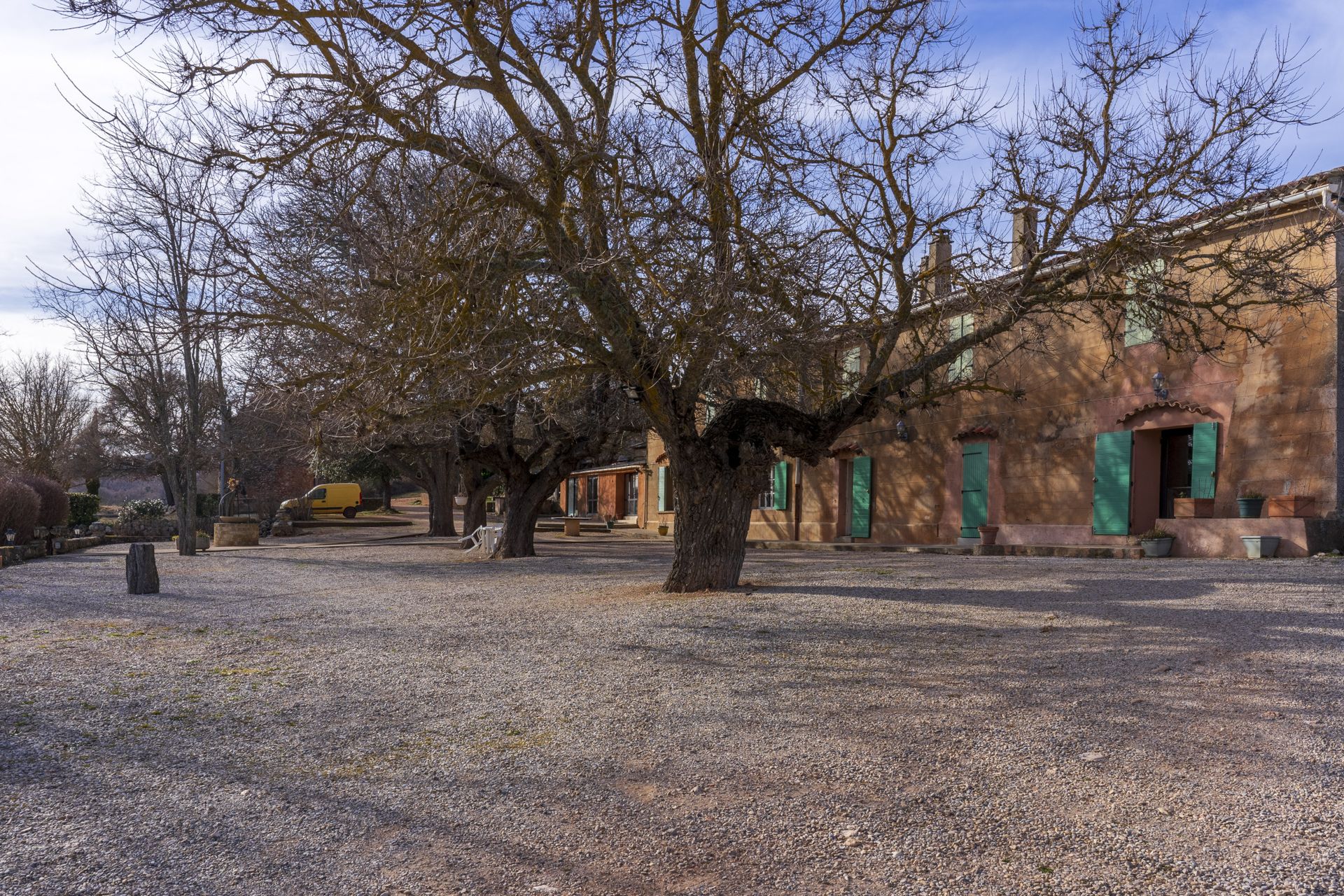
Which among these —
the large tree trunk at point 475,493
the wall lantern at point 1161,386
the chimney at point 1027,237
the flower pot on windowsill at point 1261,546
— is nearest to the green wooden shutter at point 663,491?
the large tree trunk at point 475,493

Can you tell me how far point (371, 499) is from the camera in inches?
1977

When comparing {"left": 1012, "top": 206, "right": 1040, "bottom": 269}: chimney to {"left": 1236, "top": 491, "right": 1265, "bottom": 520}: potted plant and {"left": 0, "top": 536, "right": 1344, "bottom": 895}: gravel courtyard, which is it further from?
{"left": 1236, "top": 491, "right": 1265, "bottom": 520}: potted plant

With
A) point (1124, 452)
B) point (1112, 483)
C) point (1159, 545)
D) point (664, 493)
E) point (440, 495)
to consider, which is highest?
point (1124, 452)

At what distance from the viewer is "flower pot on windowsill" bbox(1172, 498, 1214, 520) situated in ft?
45.0

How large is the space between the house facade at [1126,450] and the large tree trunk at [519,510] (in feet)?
24.3

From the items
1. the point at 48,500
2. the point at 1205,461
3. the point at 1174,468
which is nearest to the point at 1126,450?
the point at 1174,468

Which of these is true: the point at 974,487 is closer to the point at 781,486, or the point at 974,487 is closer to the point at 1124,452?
the point at 1124,452

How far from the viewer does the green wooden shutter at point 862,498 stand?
822 inches

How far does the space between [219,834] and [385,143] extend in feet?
16.8

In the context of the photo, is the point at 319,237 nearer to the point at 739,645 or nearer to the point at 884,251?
the point at 884,251

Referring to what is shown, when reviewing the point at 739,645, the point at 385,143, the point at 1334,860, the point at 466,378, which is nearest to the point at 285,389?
the point at 466,378

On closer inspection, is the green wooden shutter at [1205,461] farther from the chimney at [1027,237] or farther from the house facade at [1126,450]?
the chimney at [1027,237]

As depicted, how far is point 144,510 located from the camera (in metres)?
32.0

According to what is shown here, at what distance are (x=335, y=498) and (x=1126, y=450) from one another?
115 feet
